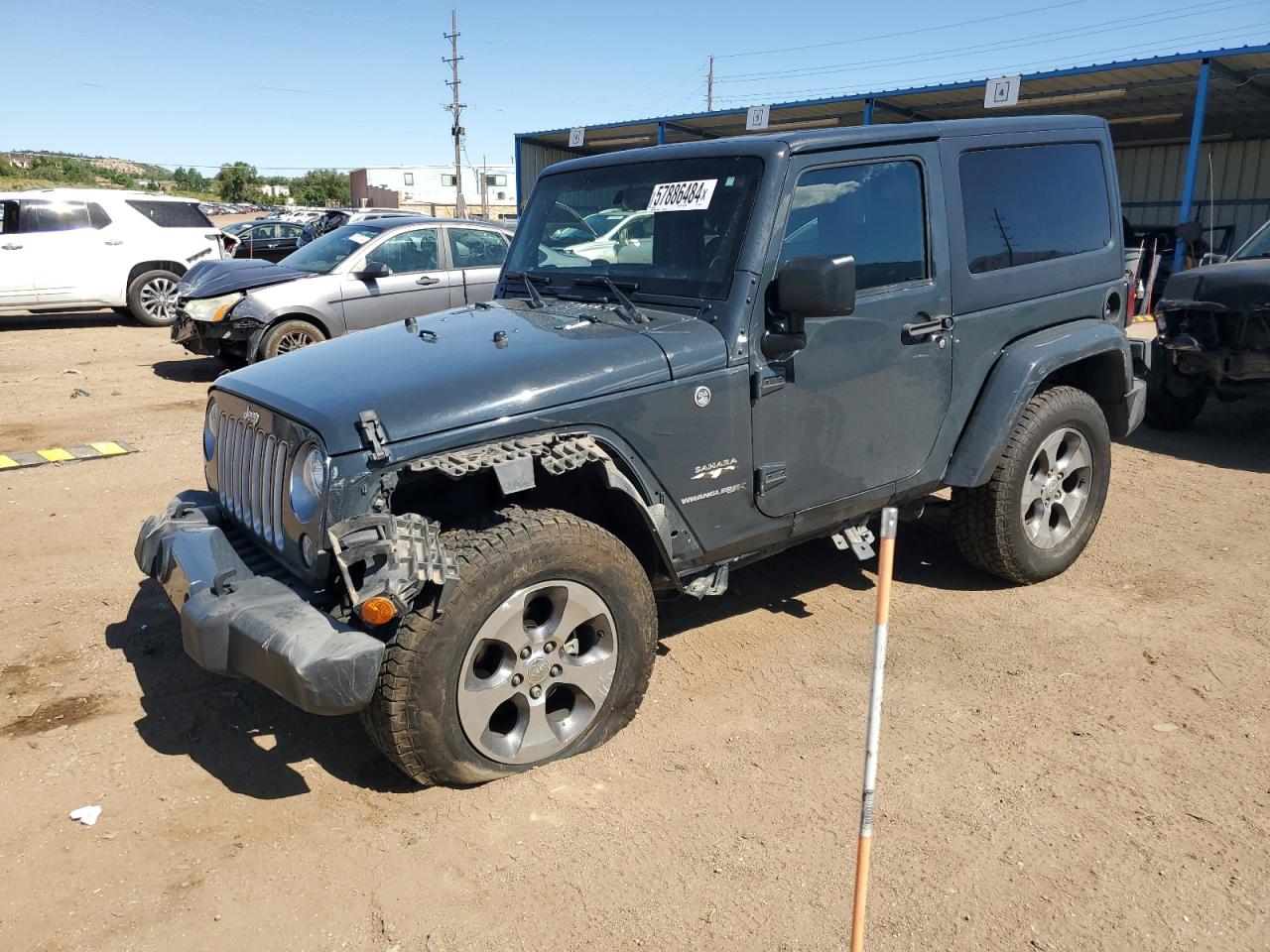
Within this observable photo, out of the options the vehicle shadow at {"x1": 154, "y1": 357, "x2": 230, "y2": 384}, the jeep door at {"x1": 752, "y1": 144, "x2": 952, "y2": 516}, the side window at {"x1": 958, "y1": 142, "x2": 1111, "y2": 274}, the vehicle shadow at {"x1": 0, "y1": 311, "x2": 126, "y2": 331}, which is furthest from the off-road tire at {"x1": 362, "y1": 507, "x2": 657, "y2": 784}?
the vehicle shadow at {"x1": 0, "y1": 311, "x2": 126, "y2": 331}

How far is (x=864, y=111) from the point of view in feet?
61.6

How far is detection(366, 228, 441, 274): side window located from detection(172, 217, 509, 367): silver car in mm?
10

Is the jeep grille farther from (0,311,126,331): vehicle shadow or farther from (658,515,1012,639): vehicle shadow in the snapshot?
(0,311,126,331): vehicle shadow

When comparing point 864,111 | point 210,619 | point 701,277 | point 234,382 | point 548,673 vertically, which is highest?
point 864,111

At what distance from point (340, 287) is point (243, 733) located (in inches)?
268

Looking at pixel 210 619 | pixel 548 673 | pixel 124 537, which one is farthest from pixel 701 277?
pixel 124 537

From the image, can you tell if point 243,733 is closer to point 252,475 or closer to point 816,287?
point 252,475

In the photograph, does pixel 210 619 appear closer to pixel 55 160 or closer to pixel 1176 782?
pixel 1176 782

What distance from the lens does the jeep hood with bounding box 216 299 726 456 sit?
3090 millimetres

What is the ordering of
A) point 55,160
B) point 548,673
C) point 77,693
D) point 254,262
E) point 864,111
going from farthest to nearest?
point 55,160 → point 864,111 → point 254,262 → point 77,693 → point 548,673

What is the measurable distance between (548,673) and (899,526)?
3083 mm

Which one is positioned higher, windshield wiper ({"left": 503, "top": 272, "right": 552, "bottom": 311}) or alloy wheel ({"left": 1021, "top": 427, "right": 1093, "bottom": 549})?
windshield wiper ({"left": 503, "top": 272, "right": 552, "bottom": 311})

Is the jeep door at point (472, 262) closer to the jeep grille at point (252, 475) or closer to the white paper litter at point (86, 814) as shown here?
the jeep grille at point (252, 475)

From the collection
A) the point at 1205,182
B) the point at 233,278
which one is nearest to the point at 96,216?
the point at 233,278
